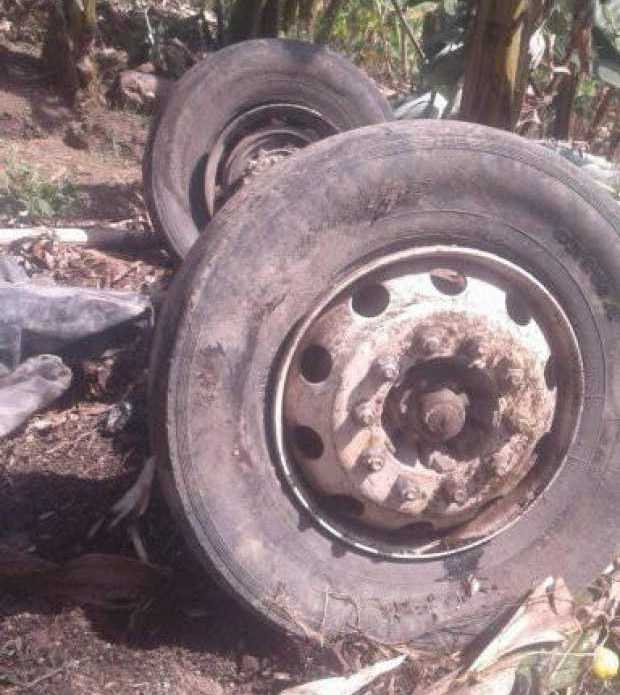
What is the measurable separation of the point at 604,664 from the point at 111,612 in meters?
1.16

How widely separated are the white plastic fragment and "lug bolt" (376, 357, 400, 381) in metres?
0.65

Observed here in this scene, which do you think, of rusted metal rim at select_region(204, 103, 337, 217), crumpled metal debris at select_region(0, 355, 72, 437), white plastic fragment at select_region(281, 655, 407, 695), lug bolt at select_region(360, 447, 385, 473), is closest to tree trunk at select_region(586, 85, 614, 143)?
rusted metal rim at select_region(204, 103, 337, 217)

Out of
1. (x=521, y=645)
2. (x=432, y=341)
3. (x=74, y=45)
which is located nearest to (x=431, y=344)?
(x=432, y=341)

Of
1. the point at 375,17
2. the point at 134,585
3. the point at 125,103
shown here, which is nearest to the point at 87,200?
the point at 125,103

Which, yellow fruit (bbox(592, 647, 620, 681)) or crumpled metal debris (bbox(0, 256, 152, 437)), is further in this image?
crumpled metal debris (bbox(0, 256, 152, 437))

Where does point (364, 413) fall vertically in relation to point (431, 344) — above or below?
below

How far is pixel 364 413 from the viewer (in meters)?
1.98

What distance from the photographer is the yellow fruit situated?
6.68 feet

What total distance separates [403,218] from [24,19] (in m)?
8.94

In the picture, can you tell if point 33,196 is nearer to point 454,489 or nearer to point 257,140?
point 257,140

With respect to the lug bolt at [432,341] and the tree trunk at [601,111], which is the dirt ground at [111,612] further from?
the tree trunk at [601,111]

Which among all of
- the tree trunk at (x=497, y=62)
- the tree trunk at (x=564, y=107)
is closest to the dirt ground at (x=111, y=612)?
the tree trunk at (x=497, y=62)

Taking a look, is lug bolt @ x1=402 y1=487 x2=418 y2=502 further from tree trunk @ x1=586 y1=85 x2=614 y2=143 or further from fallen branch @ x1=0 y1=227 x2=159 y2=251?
tree trunk @ x1=586 y1=85 x2=614 y2=143

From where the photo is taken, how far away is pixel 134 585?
2.27m
